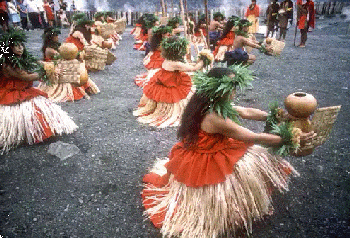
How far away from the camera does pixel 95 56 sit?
20.8 feet

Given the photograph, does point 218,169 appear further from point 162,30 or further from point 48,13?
point 48,13

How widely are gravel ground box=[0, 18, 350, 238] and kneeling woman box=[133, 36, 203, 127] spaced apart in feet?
1.01

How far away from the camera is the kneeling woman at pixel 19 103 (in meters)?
3.98

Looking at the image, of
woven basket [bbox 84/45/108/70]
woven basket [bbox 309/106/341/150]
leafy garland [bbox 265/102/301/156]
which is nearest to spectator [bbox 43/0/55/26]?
woven basket [bbox 84/45/108/70]

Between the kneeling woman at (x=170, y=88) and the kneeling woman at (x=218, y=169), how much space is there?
232 cm

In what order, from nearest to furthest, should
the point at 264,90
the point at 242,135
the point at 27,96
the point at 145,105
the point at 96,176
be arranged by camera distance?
1. the point at 242,135
2. the point at 96,176
3. the point at 27,96
4. the point at 145,105
5. the point at 264,90

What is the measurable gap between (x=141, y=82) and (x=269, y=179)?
504 centimetres

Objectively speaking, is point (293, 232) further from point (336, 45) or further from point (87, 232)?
Answer: point (336, 45)

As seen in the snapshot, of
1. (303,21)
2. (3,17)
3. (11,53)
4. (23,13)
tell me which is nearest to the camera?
(11,53)

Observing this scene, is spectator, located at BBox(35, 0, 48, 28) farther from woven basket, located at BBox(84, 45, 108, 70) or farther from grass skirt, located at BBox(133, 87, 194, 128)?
grass skirt, located at BBox(133, 87, 194, 128)

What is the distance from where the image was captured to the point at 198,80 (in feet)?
8.67

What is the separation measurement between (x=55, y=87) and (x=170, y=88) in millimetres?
2627

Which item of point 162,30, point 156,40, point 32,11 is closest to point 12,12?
point 32,11

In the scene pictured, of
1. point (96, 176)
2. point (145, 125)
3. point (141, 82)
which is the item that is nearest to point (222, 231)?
point (96, 176)
